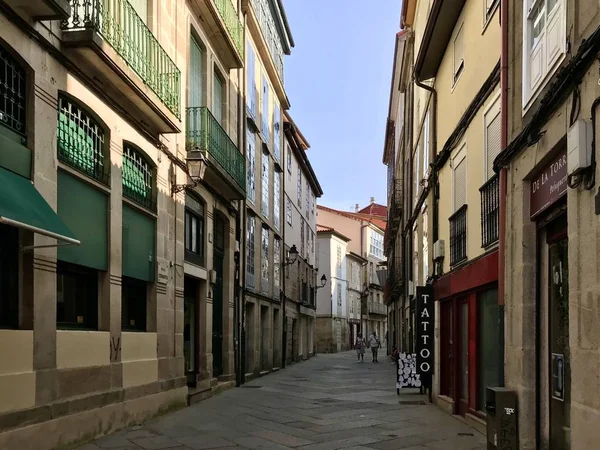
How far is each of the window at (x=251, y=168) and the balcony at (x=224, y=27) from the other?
3.14 metres

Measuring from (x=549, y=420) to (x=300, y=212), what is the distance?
94.5ft

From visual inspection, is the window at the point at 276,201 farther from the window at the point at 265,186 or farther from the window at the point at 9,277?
the window at the point at 9,277

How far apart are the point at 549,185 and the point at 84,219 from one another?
5798 mm

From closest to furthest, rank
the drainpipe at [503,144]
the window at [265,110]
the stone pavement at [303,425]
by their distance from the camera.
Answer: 1. the drainpipe at [503,144]
2. the stone pavement at [303,425]
3. the window at [265,110]

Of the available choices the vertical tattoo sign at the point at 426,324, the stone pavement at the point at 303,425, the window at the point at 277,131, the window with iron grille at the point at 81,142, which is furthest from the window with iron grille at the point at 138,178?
the window at the point at 277,131

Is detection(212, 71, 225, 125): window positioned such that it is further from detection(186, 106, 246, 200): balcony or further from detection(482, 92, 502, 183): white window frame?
detection(482, 92, 502, 183): white window frame

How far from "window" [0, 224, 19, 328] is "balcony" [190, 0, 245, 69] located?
27.0 feet

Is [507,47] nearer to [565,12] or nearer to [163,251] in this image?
[565,12]

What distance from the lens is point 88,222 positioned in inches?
372

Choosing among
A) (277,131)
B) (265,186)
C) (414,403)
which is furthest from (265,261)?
(414,403)

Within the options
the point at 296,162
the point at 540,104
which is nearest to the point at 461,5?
the point at 540,104

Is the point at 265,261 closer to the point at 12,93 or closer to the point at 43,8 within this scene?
the point at 12,93

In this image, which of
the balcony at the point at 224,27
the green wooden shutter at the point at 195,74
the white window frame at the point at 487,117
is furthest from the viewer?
the green wooden shutter at the point at 195,74

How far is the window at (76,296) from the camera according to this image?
8938 millimetres
